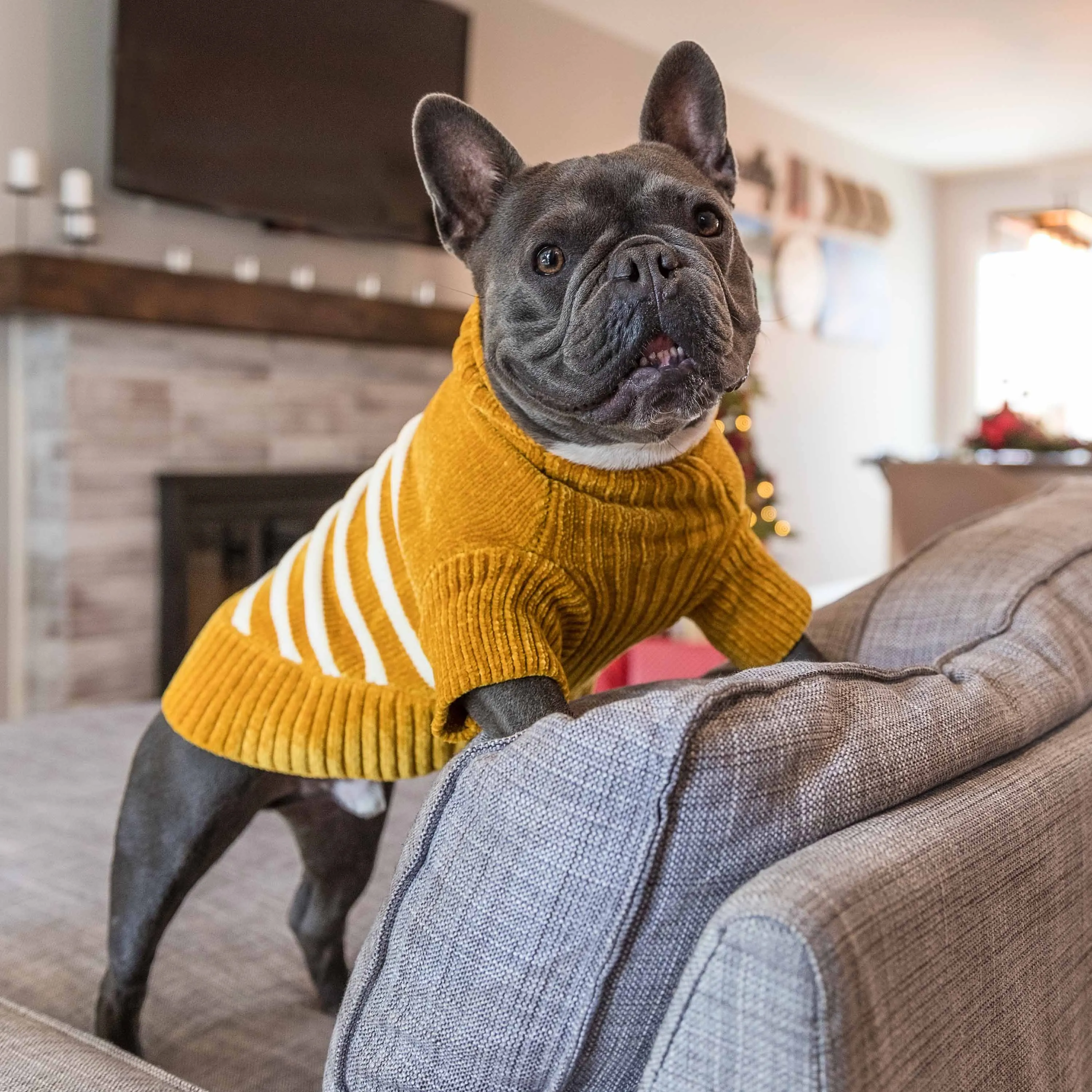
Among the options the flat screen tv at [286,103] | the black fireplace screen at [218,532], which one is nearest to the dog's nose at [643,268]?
the flat screen tv at [286,103]

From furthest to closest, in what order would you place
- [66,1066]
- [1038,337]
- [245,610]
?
[1038,337] < [245,610] < [66,1066]

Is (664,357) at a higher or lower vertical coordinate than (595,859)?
higher

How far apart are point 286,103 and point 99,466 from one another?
4.62 ft

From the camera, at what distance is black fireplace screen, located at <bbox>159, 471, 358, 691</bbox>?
3.66m

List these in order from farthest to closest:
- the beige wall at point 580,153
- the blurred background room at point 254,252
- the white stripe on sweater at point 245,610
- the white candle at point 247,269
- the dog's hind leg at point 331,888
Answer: the white candle at point 247,269
the beige wall at point 580,153
the blurred background room at point 254,252
the dog's hind leg at point 331,888
the white stripe on sweater at point 245,610

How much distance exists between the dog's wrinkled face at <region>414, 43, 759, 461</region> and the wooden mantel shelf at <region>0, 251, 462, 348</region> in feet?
8.52

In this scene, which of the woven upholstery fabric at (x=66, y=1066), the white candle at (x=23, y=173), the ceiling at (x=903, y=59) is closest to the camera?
the woven upholstery fabric at (x=66, y=1066)

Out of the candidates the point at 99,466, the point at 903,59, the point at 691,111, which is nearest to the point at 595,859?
the point at 691,111

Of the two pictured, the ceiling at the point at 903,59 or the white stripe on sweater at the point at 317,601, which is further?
the ceiling at the point at 903,59

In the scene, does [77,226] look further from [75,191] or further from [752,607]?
[752,607]

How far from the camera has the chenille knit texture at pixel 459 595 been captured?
83cm

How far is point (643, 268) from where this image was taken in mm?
854

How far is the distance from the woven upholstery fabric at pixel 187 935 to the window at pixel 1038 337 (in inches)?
282

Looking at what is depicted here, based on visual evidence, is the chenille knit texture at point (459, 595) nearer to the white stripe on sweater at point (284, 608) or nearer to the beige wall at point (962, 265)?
the white stripe on sweater at point (284, 608)
